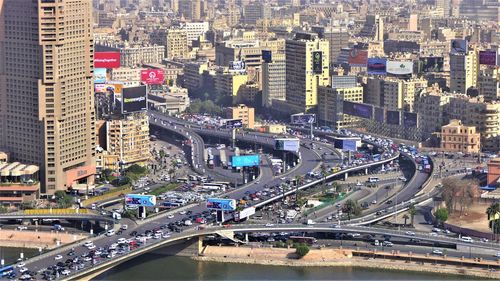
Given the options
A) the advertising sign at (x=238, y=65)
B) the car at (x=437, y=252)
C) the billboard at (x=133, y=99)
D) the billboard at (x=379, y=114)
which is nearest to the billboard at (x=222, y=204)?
the car at (x=437, y=252)

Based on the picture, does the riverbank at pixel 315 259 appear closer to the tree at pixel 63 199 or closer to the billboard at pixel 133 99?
the tree at pixel 63 199

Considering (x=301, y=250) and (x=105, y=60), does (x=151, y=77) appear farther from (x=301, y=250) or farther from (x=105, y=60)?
(x=301, y=250)

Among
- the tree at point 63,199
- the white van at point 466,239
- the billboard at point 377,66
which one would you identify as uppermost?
the billboard at point 377,66

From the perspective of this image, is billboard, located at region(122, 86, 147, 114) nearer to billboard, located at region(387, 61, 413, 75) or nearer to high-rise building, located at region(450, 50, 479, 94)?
billboard, located at region(387, 61, 413, 75)

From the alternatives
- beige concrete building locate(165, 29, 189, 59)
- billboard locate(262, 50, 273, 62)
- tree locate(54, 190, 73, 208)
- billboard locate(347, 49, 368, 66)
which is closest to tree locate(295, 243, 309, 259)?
tree locate(54, 190, 73, 208)

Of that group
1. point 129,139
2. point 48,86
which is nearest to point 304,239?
point 48,86

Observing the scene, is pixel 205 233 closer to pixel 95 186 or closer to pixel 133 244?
pixel 133 244
